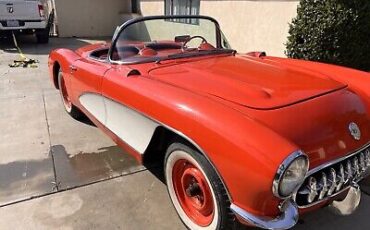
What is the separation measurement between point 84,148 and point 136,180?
946mm

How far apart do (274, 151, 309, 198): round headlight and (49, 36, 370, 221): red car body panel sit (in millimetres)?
39

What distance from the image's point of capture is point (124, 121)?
113 inches

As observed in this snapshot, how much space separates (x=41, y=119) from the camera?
458 centimetres

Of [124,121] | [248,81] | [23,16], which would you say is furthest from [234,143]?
[23,16]

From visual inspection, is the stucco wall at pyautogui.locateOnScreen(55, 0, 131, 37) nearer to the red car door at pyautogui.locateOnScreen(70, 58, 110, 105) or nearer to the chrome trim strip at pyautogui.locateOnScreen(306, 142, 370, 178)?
the red car door at pyautogui.locateOnScreen(70, 58, 110, 105)

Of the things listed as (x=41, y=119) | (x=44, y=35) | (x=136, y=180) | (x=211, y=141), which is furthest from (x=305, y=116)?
(x=44, y=35)

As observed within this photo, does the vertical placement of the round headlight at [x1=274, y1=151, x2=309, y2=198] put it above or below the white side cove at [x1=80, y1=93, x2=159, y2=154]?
above

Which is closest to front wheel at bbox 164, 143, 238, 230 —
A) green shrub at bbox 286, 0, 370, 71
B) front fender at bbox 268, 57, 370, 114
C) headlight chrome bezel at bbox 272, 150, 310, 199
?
headlight chrome bezel at bbox 272, 150, 310, 199

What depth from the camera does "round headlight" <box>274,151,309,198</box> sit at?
1.74 metres

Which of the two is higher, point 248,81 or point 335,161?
point 248,81

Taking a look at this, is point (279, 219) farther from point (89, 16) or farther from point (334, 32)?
point (89, 16)

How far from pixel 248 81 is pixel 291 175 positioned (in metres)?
0.98

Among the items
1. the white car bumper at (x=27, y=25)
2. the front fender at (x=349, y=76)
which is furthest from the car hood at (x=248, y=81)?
the white car bumper at (x=27, y=25)

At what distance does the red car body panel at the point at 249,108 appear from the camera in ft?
5.99
